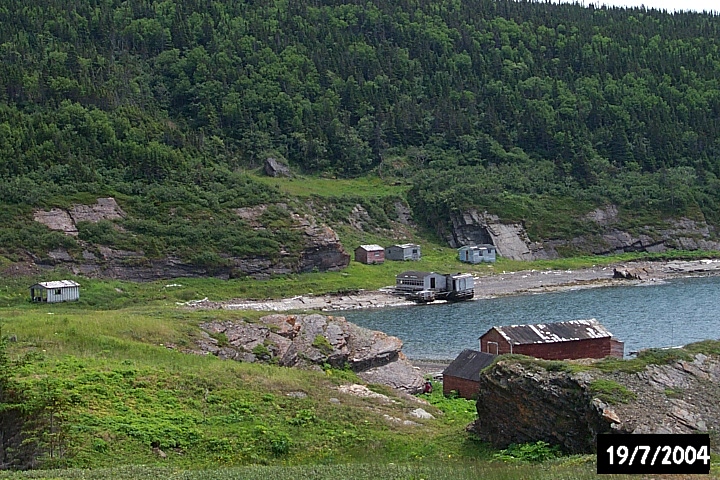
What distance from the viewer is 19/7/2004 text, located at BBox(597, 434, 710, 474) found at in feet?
58.6

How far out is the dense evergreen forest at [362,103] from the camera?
4021 inches

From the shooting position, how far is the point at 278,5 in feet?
591

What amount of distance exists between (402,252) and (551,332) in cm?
5683

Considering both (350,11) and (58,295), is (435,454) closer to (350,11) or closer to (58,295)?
(58,295)

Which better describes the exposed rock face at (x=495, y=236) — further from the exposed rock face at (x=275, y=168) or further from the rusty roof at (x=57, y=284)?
the rusty roof at (x=57, y=284)

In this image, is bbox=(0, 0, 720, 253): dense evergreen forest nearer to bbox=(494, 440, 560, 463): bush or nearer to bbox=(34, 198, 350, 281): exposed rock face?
bbox=(34, 198, 350, 281): exposed rock face

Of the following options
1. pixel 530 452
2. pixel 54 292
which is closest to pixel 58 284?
pixel 54 292

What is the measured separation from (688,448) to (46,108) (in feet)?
331

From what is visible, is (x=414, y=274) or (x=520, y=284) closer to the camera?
(x=414, y=274)

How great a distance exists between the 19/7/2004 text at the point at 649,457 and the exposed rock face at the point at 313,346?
22.9 m

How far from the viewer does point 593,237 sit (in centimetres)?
12206

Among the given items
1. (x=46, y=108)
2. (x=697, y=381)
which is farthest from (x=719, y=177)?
(x=697, y=381)

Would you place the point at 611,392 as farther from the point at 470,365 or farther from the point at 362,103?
the point at 362,103

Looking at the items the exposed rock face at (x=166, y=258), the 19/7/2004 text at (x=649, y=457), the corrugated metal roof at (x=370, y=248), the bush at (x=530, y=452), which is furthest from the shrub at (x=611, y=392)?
the corrugated metal roof at (x=370, y=248)
